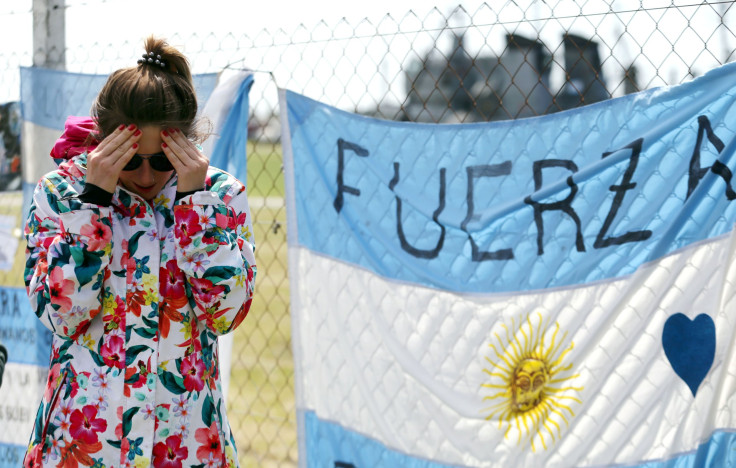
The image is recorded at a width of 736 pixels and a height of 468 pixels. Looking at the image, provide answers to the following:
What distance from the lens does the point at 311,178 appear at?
119 inches

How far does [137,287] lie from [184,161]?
0.31 m

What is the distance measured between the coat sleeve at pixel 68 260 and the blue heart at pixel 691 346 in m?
1.54

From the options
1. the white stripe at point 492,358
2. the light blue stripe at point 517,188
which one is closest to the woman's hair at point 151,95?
the light blue stripe at point 517,188

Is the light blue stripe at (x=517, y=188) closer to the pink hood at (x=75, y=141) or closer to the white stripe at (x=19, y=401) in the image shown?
the pink hood at (x=75, y=141)

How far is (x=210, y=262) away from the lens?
1940 millimetres

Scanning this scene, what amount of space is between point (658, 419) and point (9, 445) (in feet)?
9.38

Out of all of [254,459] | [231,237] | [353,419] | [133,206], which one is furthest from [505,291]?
[254,459]

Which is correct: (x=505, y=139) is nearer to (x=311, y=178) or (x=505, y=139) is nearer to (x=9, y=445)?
(x=311, y=178)

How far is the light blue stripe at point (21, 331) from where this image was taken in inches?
145

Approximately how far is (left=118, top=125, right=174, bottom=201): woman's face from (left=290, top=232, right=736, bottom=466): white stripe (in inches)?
38.5

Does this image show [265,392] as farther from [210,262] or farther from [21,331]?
[210,262]

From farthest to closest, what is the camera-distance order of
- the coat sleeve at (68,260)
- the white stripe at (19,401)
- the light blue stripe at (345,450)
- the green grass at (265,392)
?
1. the green grass at (265,392)
2. the white stripe at (19,401)
3. the light blue stripe at (345,450)
4. the coat sleeve at (68,260)

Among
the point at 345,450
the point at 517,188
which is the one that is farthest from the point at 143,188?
the point at 345,450

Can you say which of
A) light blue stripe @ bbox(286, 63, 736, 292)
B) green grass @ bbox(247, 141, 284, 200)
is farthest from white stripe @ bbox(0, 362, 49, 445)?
light blue stripe @ bbox(286, 63, 736, 292)
